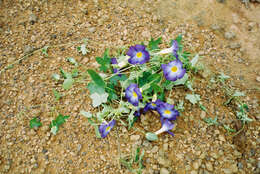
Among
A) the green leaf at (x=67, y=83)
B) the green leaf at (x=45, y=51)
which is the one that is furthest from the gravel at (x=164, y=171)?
the green leaf at (x=45, y=51)

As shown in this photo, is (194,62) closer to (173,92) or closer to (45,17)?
(173,92)

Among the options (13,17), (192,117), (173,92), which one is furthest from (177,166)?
(13,17)

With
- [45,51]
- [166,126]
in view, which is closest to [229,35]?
[166,126]

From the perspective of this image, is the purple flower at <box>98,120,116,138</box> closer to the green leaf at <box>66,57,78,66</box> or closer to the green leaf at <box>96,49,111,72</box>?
the green leaf at <box>96,49,111,72</box>

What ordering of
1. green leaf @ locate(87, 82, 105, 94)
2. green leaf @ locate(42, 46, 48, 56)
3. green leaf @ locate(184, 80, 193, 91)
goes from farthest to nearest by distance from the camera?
green leaf @ locate(42, 46, 48, 56) → green leaf @ locate(184, 80, 193, 91) → green leaf @ locate(87, 82, 105, 94)

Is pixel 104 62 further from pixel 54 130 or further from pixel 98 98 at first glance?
pixel 54 130

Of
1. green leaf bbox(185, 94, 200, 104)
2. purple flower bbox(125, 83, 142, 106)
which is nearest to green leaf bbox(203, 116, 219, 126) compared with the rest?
green leaf bbox(185, 94, 200, 104)

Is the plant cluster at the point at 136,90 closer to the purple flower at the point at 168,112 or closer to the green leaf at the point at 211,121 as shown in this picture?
the purple flower at the point at 168,112

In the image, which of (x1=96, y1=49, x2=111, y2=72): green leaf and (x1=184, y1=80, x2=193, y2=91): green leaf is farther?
(x1=184, y1=80, x2=193, y2=91): green leaf
